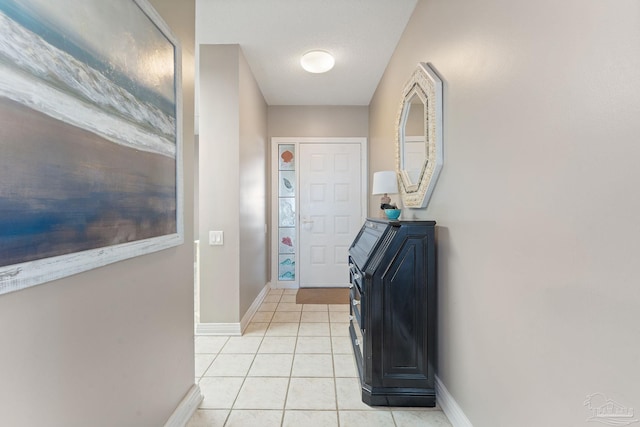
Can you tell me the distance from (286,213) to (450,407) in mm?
3110

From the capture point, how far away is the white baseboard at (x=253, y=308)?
9.11 feet

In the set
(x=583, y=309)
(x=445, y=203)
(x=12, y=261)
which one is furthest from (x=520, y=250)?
(x=12, y=261)

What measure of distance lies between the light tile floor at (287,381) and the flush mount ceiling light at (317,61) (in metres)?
2.58

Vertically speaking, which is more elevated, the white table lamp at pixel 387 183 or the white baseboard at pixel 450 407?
the white table lamp at pixel 387 183

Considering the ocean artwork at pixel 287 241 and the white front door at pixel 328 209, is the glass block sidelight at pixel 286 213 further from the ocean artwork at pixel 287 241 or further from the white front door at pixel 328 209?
the white front door at pixel 328 209

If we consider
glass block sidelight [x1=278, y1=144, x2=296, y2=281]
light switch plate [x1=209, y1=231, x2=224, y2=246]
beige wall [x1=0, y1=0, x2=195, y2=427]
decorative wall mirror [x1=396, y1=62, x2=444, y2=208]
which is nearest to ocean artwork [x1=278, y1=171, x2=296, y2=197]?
glass block sidelight [x1=278, y1=144, x2=296, y2=281]

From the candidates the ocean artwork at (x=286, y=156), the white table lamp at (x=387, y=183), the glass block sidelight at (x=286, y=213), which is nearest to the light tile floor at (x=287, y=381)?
the glass block sidelight at (x=286, y=213)

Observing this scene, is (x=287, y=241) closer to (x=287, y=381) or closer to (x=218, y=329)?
(x=218, y=329)

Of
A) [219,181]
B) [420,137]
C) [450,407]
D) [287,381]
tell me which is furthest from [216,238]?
[450,407]

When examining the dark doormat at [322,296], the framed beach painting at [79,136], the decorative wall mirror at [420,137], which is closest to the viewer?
the framed beach painting at [79,136]

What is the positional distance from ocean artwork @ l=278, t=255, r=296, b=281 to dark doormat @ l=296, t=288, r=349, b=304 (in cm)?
26

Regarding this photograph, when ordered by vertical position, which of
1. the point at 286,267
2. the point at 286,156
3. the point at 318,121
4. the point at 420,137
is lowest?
the point at 286,267

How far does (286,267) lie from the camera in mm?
4238

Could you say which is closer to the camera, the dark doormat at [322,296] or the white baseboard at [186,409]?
the white baseboard at [186,409]
